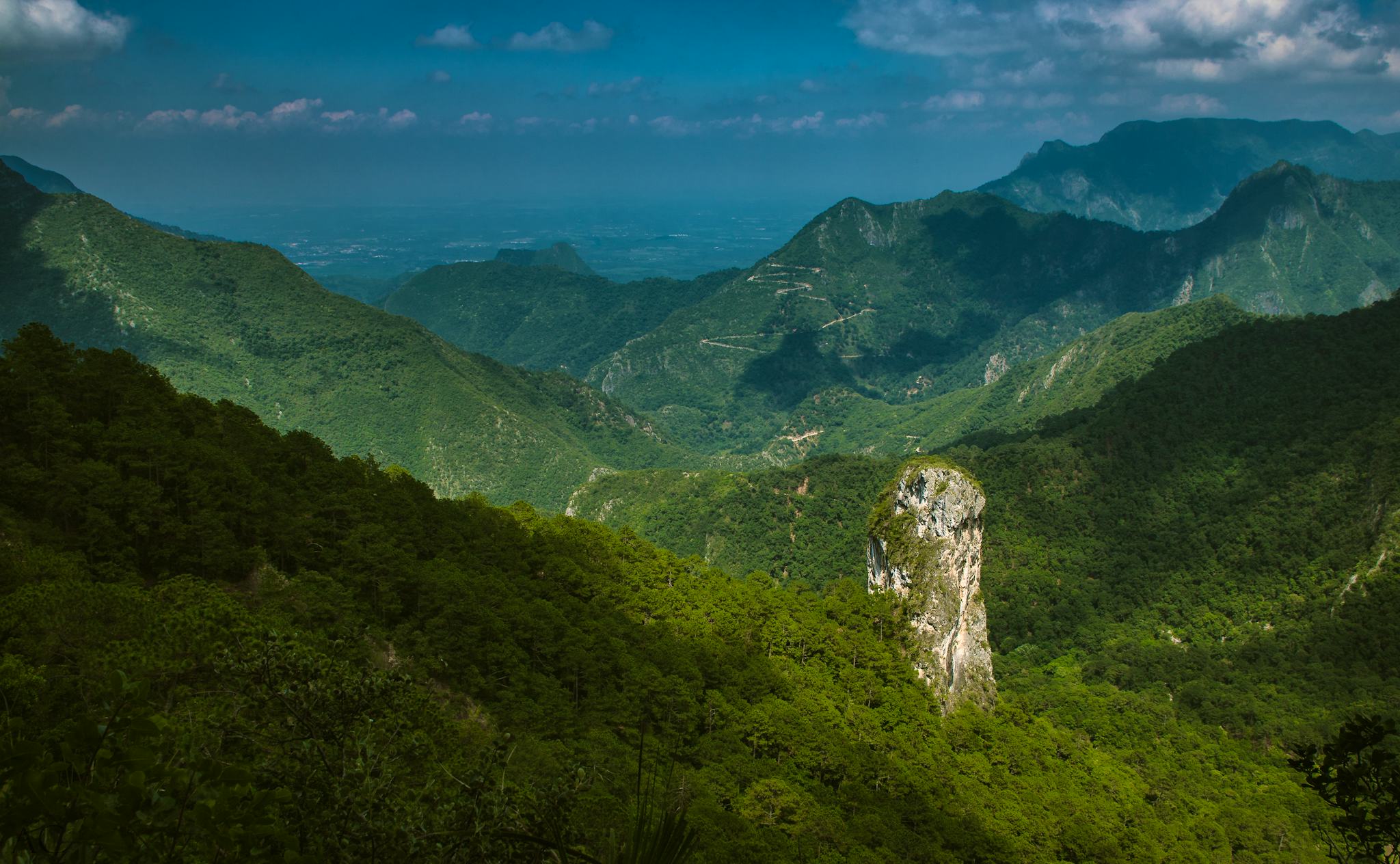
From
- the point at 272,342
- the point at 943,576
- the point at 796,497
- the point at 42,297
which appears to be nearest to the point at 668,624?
the point at 943,576

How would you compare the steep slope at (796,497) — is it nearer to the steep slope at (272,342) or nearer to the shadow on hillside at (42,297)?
the steep slope at (272,342)

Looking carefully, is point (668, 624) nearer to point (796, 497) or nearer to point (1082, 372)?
point (796, 497)

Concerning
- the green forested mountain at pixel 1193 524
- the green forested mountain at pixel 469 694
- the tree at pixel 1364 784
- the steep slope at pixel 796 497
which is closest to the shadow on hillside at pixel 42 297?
the steep slope at pixel 796 497

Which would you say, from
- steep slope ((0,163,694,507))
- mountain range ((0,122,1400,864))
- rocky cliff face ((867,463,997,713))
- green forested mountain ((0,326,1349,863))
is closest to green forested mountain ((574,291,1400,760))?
mountain range ((0,122,1400,864))

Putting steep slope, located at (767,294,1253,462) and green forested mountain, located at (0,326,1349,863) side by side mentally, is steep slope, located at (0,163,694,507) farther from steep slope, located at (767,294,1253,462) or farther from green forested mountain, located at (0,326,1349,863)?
green forested mountain, located at (0,326,1349,863)

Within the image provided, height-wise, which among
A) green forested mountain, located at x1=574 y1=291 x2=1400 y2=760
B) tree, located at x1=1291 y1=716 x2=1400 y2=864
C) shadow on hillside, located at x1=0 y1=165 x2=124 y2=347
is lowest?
green forested mountain, located at x1=574 y1=291 x2=1400 y2=760
